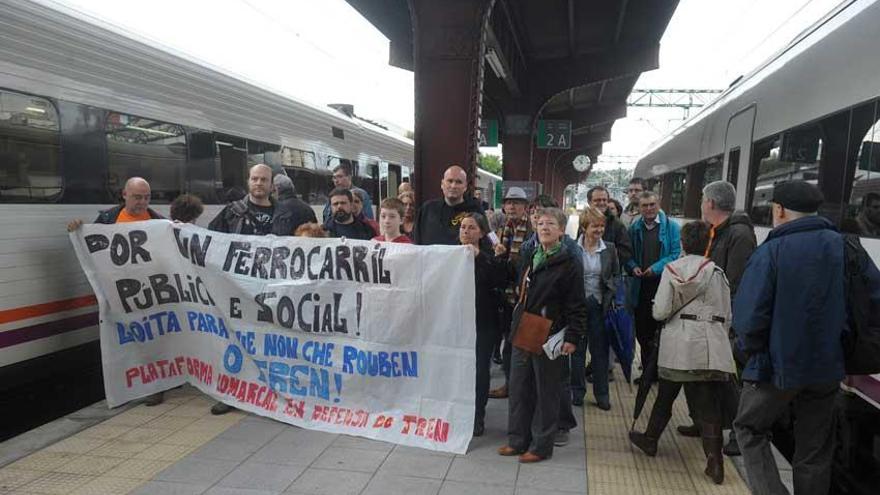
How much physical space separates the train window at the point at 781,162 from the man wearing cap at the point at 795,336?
2.42m

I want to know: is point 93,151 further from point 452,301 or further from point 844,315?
point 844,315

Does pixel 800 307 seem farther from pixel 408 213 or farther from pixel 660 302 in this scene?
pixel 408 213

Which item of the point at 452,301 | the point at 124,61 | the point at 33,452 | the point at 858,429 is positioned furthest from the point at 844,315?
the point at 124,61

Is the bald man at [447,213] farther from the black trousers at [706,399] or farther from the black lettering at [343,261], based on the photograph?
the black trousers at [706,399]

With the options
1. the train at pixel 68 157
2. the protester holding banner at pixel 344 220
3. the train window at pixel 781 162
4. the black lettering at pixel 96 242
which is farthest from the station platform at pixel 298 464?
the train window at pixel 781 162

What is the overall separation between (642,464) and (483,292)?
1545 millimetres

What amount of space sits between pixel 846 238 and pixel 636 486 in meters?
1.83

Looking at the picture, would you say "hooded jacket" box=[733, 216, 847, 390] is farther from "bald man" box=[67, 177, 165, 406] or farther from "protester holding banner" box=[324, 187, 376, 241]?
"bald man" box=[67, 177, 165, 406]

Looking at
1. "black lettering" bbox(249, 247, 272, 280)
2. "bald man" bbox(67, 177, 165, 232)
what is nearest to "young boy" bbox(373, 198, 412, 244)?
"black lettering" bbox(249, 247, 272, 280)

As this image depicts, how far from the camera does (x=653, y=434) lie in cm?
411

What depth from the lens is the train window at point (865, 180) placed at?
13.3 ft

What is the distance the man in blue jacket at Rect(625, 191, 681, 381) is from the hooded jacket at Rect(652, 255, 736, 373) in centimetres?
170

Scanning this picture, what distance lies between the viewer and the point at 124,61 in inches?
233

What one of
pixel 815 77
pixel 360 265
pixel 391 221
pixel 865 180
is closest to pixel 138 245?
pixel 360 265
